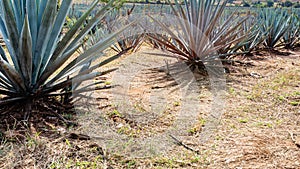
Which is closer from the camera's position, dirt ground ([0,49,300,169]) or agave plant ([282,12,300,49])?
dirt ground ([0,49,300,169])

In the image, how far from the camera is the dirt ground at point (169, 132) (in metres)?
1.65

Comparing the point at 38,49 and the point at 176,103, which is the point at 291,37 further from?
the point at 38,49

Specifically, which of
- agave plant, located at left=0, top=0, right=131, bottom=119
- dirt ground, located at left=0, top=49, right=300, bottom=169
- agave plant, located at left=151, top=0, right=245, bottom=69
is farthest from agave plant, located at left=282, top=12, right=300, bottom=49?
agave plant, located at left=0, top=0, right=131, bottom=119

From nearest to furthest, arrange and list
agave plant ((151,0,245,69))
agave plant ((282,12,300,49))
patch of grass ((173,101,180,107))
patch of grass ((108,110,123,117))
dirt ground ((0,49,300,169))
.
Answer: dirt ground ((0,49,300,169)) < patch of grass ((108,110,123,117)) < patch of grass ((173,101,180,107)) < agave plant ((151,0,245,69)) < agave plant ((282,12,300,49))

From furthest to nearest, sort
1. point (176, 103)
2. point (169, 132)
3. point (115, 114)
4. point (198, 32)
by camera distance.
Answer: point (198, 32)
point (176, 103)
point (115, 114)
point (169, 132)

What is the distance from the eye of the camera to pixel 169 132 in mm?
2031

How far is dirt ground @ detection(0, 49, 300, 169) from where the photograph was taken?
65.0 inches

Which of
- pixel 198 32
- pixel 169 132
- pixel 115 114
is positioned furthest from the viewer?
pixel 198 32

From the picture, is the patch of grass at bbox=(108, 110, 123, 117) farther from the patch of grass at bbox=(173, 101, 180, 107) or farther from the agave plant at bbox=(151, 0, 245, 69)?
the agave plant at bbox=(151, 0, 245, 69)

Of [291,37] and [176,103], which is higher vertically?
[291,37]

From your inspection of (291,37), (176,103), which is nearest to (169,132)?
(176,103)

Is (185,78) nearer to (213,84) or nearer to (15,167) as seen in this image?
(213,84)

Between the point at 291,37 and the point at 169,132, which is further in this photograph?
the point at 291,37

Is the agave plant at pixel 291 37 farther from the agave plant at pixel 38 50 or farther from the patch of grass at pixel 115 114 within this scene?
the agave plant at pixel 38 50
